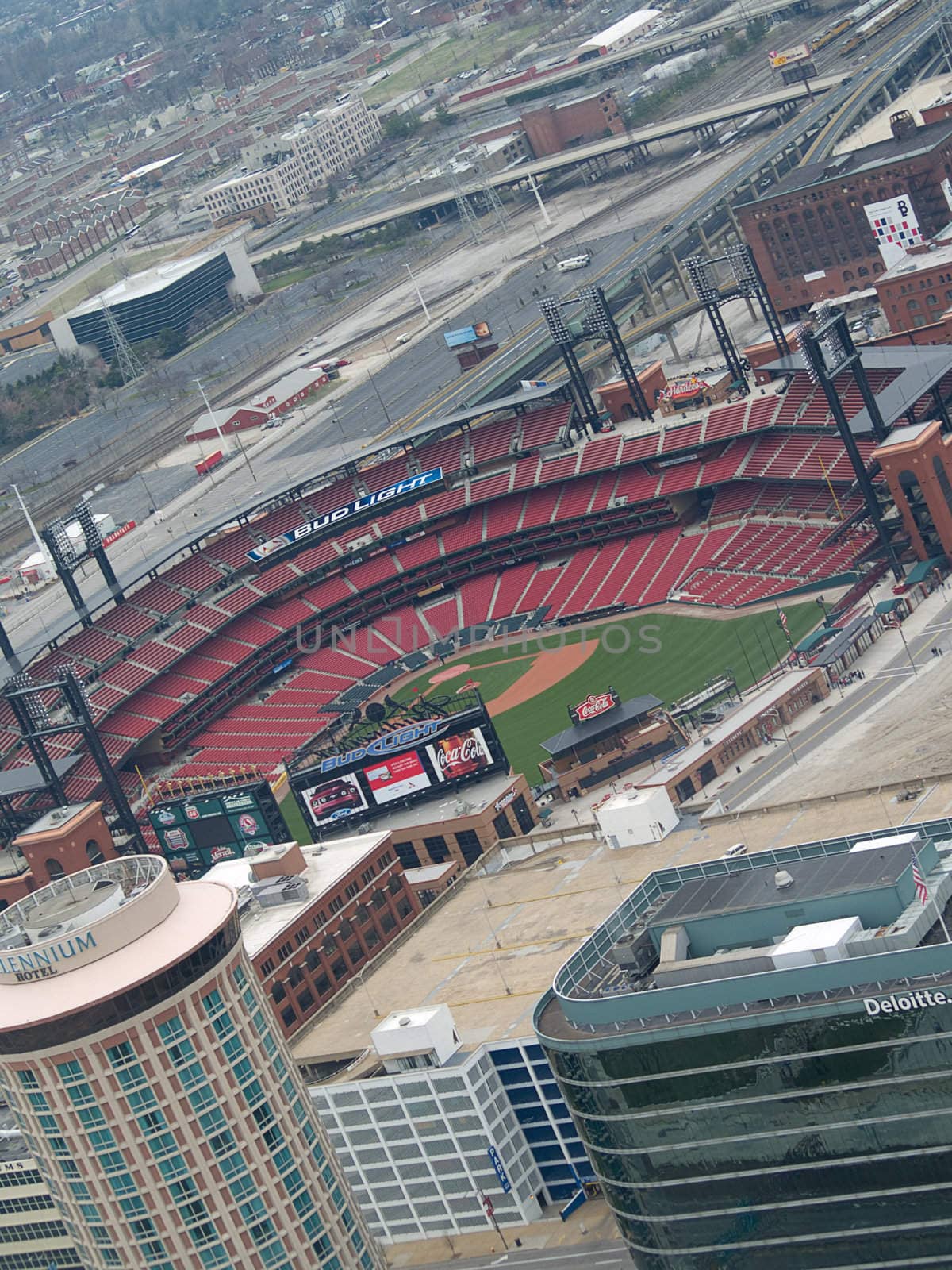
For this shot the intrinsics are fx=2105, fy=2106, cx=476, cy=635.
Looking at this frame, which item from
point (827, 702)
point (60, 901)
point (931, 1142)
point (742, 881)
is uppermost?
point (60, 901)

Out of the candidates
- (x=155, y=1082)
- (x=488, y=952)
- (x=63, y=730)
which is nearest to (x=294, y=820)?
(x=63, y=730)

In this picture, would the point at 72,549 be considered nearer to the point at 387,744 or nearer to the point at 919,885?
the point at 387,744

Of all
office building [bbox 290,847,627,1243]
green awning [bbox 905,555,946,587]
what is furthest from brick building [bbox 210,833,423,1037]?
green awning [bbox 905,555,946,587]

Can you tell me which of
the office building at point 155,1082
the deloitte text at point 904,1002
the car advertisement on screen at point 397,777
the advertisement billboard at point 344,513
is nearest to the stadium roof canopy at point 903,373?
the car advertisement on screen at point 397,777

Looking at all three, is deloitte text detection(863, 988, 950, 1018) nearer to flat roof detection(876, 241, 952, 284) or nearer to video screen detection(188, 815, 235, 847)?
video screen detection(188, 815, 235, 847)

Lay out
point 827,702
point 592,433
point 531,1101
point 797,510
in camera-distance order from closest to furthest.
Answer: point 531,1101 → point 827,702 → point 797,510 → point 592,433

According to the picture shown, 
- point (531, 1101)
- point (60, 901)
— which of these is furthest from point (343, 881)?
point (60, 901)

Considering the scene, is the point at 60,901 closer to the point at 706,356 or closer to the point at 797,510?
the point at 797,510
